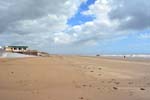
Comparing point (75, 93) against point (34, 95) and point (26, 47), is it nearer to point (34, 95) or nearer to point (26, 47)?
point (34, 95)

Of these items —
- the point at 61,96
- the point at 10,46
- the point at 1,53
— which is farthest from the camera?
the point at 10,46

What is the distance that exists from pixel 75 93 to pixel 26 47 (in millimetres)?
118809

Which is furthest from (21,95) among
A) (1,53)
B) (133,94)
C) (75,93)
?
(1,53)

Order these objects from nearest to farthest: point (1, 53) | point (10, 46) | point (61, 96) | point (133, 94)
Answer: point (61, 96)
point (133, 94)
point (1, 53)
point (10, 46)

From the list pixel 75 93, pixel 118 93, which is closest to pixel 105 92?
pixel 118 93

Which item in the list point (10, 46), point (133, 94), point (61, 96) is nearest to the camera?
point (61, 96)

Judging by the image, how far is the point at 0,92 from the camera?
877 centimetres

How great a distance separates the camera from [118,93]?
8617 mm

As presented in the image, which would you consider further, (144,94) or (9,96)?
(144,94)

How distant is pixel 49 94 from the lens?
27.3ft

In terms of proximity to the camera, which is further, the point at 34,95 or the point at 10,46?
the point at 10,46

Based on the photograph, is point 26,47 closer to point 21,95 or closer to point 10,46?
point 10,46

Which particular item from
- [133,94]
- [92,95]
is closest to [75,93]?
[92,95]

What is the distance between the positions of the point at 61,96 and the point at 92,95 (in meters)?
1.00
